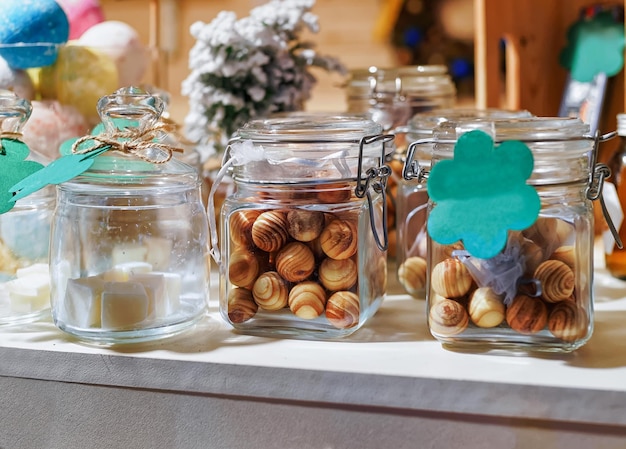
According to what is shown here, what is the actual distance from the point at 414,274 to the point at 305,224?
0.19 m

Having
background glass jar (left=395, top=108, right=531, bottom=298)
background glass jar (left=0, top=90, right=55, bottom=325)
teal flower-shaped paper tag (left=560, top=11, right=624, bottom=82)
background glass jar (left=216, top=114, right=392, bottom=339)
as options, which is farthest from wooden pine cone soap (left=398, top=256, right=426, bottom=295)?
teal flower-shaped paper tag (left=560, top=11, right=624, bottom=82)

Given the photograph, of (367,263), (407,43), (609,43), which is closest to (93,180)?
(367,263)

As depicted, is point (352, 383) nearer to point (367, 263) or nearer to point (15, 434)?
point (367, 263)

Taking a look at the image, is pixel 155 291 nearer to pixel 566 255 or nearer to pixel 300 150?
pixel 300 150

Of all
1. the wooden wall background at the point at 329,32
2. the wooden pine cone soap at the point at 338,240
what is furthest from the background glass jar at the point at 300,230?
the wooden wall background at the point at 329,32

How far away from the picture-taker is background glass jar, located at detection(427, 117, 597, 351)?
1.73ft

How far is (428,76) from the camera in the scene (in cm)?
89

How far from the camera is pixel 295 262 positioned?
1.88 ft

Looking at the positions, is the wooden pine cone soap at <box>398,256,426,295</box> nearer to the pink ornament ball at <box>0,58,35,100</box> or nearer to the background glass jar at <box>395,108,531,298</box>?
the background glass jar at <box>395,108,531,298</box>

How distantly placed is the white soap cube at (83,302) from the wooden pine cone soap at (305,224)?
0.16 metres

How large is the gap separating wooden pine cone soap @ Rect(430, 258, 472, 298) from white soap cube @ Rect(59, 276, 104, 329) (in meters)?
0.27

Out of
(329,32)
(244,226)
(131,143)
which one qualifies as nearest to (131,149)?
(131,143)

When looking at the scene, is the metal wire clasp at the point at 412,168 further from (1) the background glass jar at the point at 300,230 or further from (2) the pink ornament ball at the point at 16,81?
(2) the pink ornament ball at the point at 16,81

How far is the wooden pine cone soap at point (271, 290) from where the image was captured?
1.90 feet
